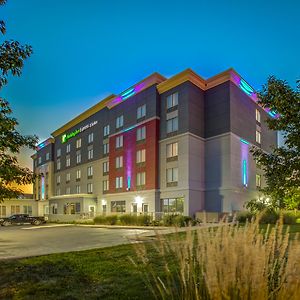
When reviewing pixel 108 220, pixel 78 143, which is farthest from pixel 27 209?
pixel 108 220

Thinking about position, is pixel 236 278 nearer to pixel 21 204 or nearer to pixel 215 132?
→ pixel 215 132

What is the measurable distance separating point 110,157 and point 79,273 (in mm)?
44395

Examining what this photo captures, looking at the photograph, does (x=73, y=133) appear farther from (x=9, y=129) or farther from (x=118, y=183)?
(x=9, y=129)

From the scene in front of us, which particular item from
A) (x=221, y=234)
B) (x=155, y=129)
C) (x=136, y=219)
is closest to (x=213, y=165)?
(x=155, y=129)

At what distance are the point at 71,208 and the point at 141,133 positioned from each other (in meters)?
20.6

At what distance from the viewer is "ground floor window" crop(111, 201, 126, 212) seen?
159ft

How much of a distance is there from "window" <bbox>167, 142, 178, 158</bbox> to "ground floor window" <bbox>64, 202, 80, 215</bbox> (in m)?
21.1

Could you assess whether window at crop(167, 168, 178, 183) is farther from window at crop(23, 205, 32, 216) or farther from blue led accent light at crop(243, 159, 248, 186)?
window at crop(23, 205, 32, 216)

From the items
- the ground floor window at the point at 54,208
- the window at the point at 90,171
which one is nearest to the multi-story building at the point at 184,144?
the window at the point at 90,171

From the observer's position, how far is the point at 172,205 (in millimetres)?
41188

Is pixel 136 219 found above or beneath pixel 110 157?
beneath

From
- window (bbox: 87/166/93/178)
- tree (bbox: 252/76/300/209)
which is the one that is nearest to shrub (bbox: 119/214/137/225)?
window (bbox: 87/166/93/178)

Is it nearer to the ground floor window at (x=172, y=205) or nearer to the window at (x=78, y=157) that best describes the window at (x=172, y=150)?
the ground floor window at (x=172, y=205)

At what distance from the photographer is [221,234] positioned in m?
4.50
